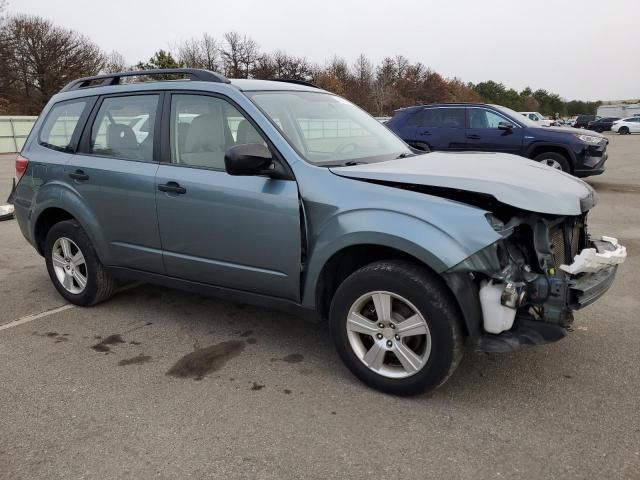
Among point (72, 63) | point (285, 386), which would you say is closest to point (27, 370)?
point (285, 386)

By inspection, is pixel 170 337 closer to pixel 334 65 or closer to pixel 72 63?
pixel 72 63

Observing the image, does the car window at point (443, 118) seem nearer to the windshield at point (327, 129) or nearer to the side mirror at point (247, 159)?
the windshield at point (327, 129)

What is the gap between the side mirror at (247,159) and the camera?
3199 millimetres

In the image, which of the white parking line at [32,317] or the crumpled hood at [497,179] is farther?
the white parking line at [32,317]

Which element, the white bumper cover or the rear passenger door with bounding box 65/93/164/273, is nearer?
the white bumper cover

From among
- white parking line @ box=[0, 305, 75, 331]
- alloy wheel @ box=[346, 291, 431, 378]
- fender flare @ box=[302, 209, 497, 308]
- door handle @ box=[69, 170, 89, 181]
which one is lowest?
white parking line @ box=[0, 305, 75, 331]

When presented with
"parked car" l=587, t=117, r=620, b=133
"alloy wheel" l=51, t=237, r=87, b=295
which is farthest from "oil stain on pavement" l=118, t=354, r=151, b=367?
"parked car" l=587, t=117, r=620, b=133

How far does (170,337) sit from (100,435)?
1.28 m

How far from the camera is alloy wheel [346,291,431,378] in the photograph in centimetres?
303

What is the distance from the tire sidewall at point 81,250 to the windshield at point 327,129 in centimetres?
195

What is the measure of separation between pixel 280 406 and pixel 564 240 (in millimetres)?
1929

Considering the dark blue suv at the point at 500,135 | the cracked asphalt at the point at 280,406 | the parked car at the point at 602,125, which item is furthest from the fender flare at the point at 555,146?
the parked car at the point at 602,125

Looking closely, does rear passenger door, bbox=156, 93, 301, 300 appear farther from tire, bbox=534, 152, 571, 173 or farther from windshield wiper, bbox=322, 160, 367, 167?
tire, bbox=534, 152, 571, 173

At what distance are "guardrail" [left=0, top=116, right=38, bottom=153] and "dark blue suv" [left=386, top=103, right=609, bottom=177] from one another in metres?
21.7
